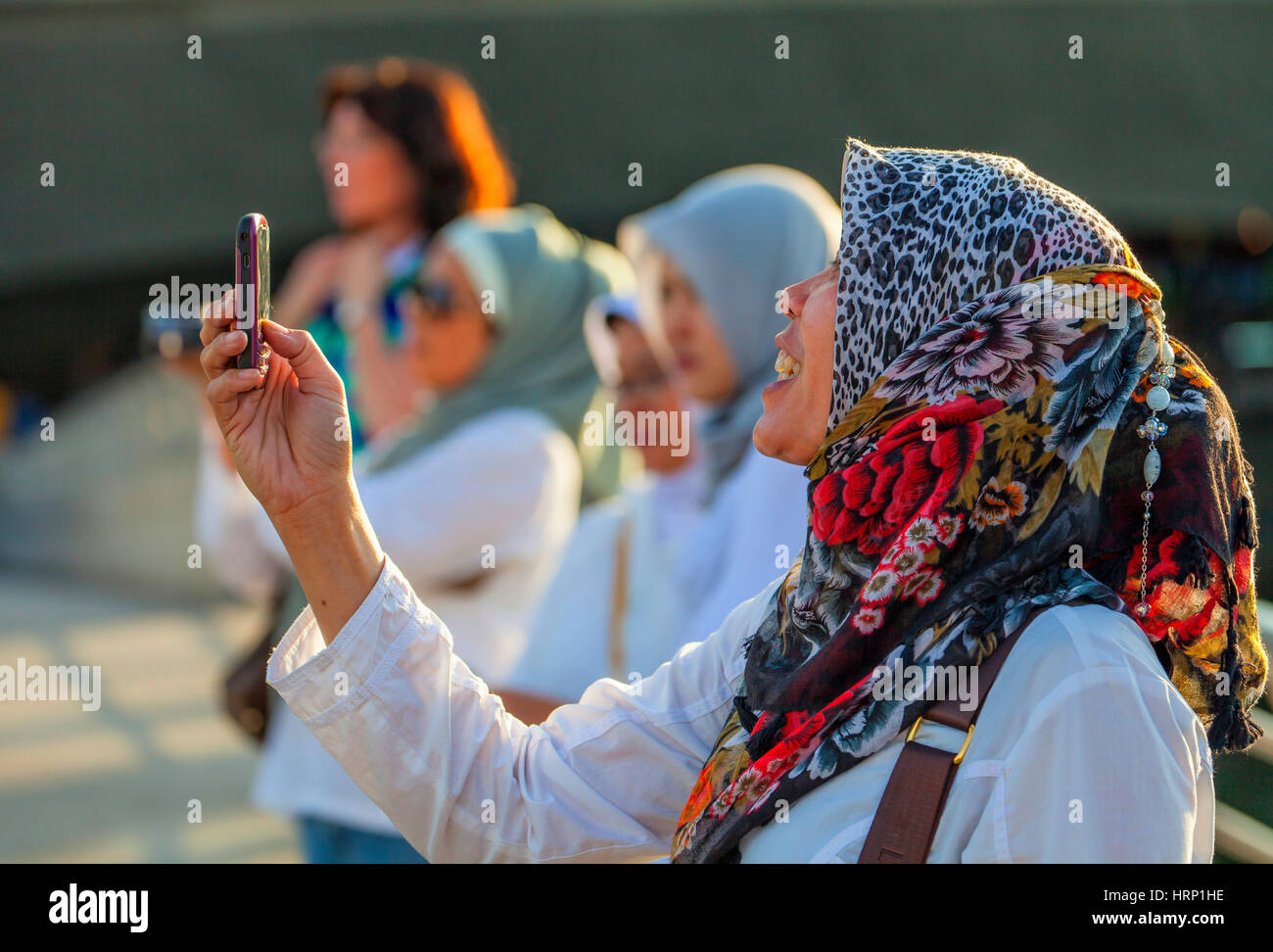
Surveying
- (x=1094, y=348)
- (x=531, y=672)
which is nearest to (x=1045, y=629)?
(x=1094, y=348)

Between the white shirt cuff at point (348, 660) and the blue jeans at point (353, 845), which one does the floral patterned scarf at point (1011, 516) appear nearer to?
the white shirt cuff at point (348, 660)

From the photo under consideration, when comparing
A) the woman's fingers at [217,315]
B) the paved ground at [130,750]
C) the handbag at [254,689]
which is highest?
the woman's fingers at [217,315]

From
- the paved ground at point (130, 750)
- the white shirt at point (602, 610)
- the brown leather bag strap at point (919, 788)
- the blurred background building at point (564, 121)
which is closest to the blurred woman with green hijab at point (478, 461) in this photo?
the white shirt at point (602, 610)

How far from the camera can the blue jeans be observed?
268 centimetres

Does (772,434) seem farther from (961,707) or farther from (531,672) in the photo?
(531,672)

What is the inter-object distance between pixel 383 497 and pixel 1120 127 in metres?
8.23

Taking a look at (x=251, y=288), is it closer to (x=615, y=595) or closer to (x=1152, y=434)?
(x=1152, y=434)

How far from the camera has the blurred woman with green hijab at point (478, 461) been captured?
2.73 meters

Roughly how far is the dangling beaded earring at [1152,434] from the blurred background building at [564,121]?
27.1ft

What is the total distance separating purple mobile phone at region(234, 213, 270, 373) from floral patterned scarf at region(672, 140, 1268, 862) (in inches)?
24.7

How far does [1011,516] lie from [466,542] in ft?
5.26

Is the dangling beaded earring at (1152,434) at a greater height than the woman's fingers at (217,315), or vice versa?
the woman's fingers at (217,315)

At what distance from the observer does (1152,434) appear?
1334 mm

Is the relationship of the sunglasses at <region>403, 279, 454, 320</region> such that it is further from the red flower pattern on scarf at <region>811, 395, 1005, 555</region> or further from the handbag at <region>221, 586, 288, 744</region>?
the red flower pattern on scarf at <region>811, 395, 1005, 555</region>
